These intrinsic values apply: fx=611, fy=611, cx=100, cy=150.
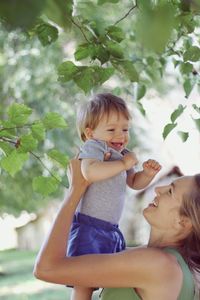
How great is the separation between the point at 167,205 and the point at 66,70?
324mm

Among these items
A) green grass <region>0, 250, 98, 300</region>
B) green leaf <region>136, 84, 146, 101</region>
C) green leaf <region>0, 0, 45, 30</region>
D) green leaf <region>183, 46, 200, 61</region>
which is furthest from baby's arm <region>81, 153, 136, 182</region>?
green grass <region>0, 250, 98, 300</region>

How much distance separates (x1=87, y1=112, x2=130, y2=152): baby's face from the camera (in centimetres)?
124

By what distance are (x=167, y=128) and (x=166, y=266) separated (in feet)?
1.21

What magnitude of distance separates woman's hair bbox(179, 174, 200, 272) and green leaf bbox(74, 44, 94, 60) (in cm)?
32

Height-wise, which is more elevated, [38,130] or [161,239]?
[38,130]

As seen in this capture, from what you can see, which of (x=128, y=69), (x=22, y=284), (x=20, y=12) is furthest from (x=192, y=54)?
(x=22, y=284)

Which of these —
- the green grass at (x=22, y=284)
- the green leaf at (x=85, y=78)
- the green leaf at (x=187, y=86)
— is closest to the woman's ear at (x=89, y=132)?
Answer: the green leaf at (x=85, y=78)

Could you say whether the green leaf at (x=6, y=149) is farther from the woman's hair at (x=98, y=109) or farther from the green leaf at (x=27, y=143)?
the woman's hair at (x=98, y=109)

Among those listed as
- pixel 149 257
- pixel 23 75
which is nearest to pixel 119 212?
pixel 149 257

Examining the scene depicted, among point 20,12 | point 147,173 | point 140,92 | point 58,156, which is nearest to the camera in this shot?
point 20,12

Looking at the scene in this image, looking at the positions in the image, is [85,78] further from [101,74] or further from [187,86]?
[187,86]

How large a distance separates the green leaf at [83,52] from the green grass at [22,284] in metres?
3.22

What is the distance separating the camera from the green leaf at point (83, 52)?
3.89 feet

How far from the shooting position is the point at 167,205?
117 centimetres
